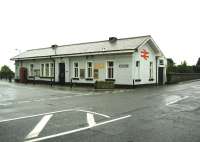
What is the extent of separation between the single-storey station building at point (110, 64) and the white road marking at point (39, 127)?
15937 mm

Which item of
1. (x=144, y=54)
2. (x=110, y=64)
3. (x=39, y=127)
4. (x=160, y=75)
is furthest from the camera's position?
(x=160, y=75)

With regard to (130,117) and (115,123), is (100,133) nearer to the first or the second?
(115,123)

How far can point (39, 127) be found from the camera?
6.76 metres

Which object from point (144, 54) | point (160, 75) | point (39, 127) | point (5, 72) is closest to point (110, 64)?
point (144, 54)

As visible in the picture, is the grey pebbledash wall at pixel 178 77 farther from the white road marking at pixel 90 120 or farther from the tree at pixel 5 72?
the tree at pixel 5 72

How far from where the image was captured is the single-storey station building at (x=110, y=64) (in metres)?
24.1

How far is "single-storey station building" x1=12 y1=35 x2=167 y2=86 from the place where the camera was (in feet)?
78.9

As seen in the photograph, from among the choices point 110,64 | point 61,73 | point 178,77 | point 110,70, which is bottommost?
point 178,77

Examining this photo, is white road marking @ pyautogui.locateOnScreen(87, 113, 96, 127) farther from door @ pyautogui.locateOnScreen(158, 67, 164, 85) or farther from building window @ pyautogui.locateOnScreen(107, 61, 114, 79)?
door @ pyautogui.locateOnScreen(158, 67, 164, 85)

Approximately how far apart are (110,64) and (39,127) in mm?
19115

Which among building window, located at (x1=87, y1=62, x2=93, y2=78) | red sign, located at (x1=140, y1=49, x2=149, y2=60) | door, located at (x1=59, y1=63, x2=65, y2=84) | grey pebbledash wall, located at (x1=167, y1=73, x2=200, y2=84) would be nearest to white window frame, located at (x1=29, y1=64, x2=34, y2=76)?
door, located at (x1=59, y1=63, x2=65, y2=84)

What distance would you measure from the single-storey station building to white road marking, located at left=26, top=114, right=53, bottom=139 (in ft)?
52.3

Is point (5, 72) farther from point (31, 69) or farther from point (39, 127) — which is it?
point (39, 127)

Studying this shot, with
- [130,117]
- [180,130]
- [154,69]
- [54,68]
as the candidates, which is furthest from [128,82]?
[180,130]
